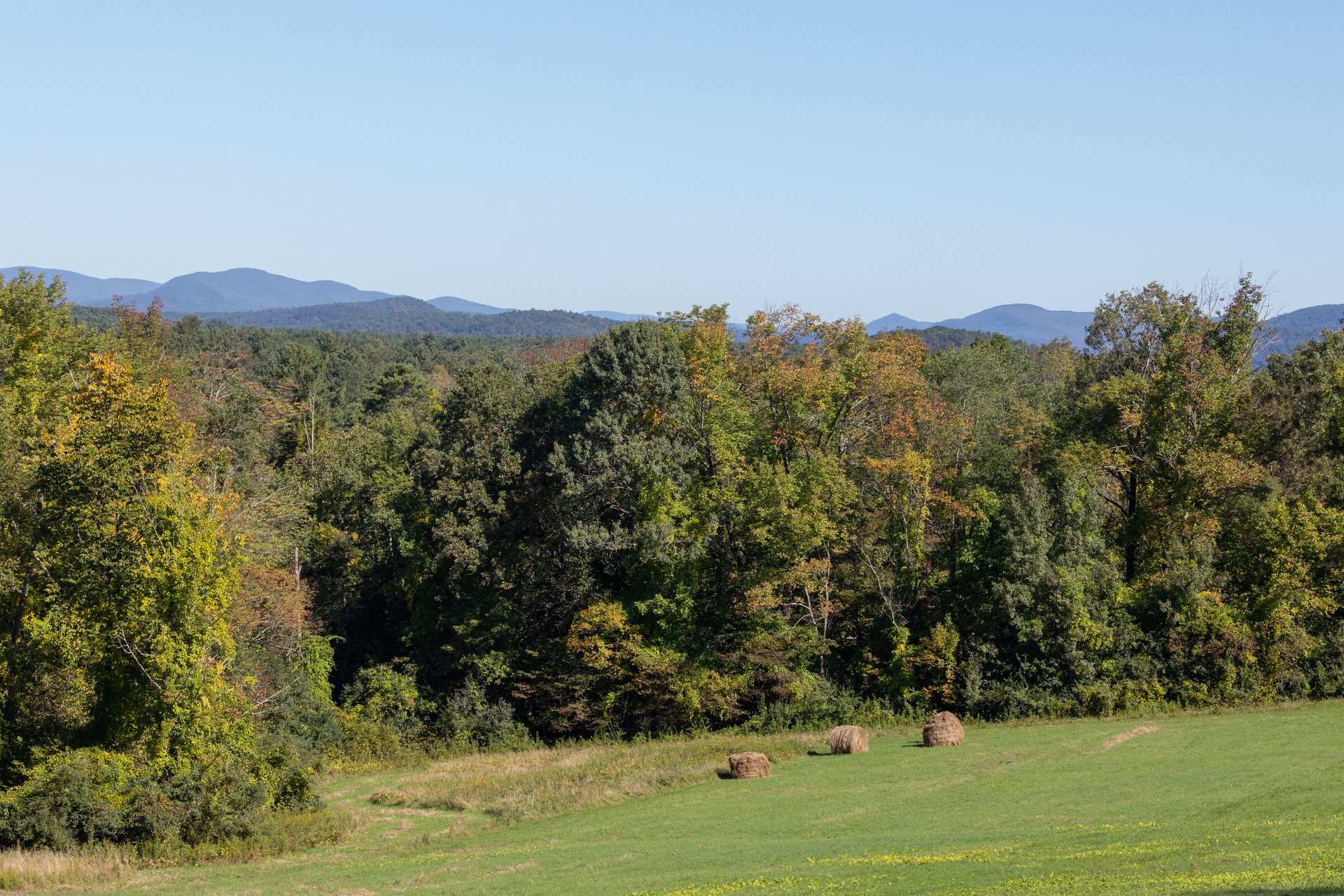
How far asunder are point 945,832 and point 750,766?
9720 mm

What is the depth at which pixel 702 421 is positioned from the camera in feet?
144

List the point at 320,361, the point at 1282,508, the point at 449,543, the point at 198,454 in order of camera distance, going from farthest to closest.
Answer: the point at 320,361, the point at 449,543, the point at 1282,508, the point at 198,454

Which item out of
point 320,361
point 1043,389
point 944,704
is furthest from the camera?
point 320,361

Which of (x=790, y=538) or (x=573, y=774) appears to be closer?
(x=573, y=774)

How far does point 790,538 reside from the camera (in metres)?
41.6

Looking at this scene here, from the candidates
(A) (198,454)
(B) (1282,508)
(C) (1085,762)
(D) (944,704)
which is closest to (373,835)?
(A) (198,454)

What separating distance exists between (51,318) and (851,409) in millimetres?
35695

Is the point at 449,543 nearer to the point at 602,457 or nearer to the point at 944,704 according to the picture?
the point at 602,457

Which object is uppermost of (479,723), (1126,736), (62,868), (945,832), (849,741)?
(945,832)

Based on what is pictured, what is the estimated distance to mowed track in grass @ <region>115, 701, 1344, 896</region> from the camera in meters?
17.1

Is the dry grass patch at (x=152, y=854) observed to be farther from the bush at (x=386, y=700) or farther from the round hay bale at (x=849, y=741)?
the round hay bale at (x=849, y=741)

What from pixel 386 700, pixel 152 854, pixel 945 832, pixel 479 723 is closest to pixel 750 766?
pixel 945 832

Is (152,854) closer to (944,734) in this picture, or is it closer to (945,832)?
(945,832)

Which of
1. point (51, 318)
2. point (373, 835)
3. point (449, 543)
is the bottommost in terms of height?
point (373, 835)
